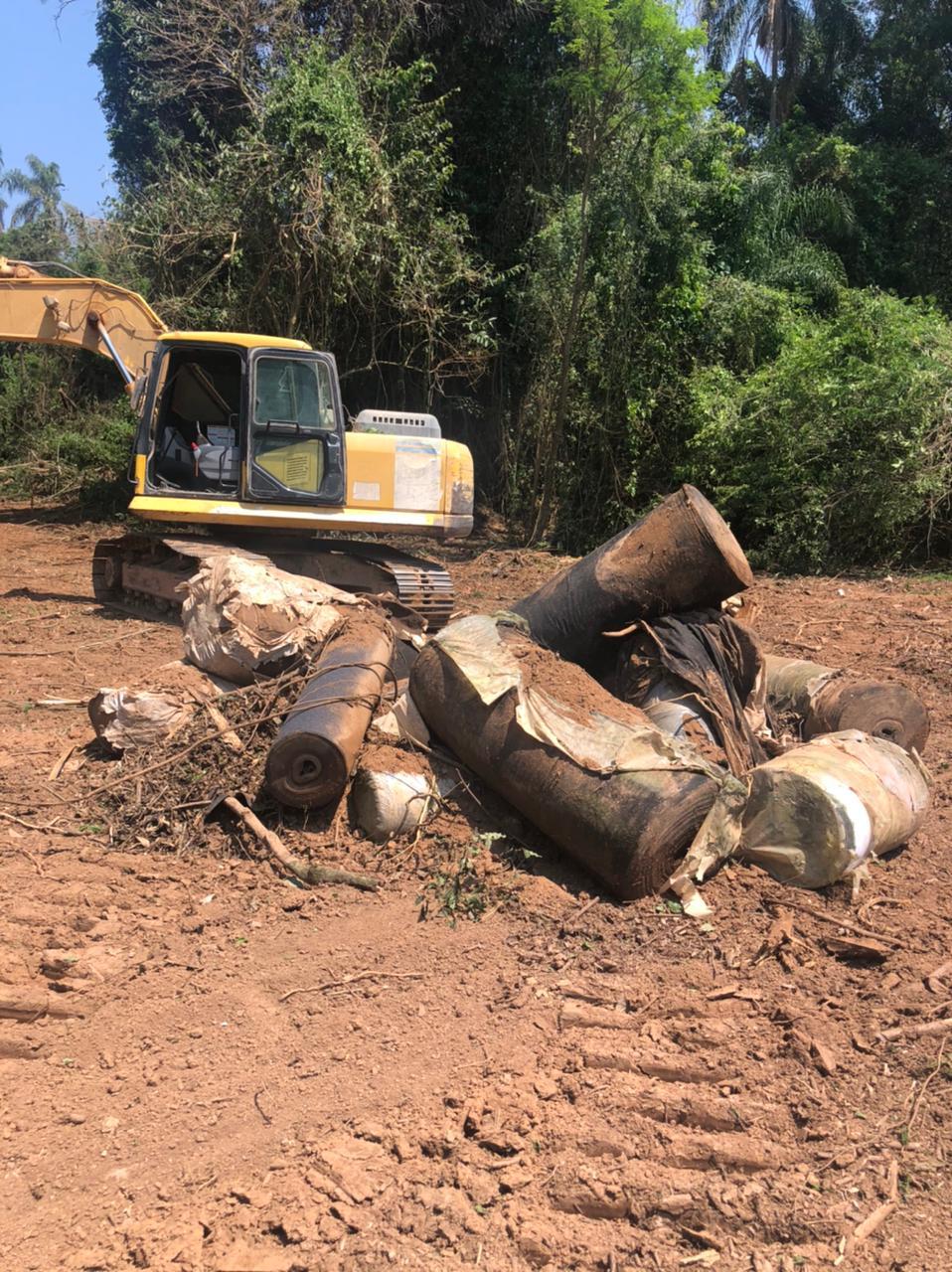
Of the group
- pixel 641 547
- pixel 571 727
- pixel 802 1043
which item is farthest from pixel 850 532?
pixel 802 1043

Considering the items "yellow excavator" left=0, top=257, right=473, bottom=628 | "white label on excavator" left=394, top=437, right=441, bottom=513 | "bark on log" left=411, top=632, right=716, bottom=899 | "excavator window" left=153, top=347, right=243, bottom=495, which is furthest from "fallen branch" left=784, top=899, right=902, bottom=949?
"excavator window" left=153, top=347, right=243, bottom=495

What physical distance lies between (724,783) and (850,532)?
884 cm

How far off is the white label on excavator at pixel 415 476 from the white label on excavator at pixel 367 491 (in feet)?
0.52

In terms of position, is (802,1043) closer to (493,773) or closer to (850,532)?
(493,773)

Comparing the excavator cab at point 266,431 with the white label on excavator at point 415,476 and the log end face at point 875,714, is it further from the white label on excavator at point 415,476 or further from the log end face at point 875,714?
the log end face at point 875,714

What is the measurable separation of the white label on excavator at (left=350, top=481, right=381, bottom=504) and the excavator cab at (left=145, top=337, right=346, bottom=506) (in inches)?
5.4

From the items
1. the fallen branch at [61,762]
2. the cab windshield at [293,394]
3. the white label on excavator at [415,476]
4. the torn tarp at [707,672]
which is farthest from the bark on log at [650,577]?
the cab windshield at [293,394]

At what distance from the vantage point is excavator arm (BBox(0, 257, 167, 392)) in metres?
9.84

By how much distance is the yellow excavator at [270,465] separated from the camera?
341 inches

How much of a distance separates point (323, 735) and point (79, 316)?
7.40m

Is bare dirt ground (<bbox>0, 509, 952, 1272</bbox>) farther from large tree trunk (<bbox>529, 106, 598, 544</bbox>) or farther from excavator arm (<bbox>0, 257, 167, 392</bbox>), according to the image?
large tree trunk (<bbox>529, 106, 598, 544</bbox>)

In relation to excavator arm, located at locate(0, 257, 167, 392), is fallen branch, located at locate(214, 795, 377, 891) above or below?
below

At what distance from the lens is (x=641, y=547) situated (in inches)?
200

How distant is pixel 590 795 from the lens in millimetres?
4125
